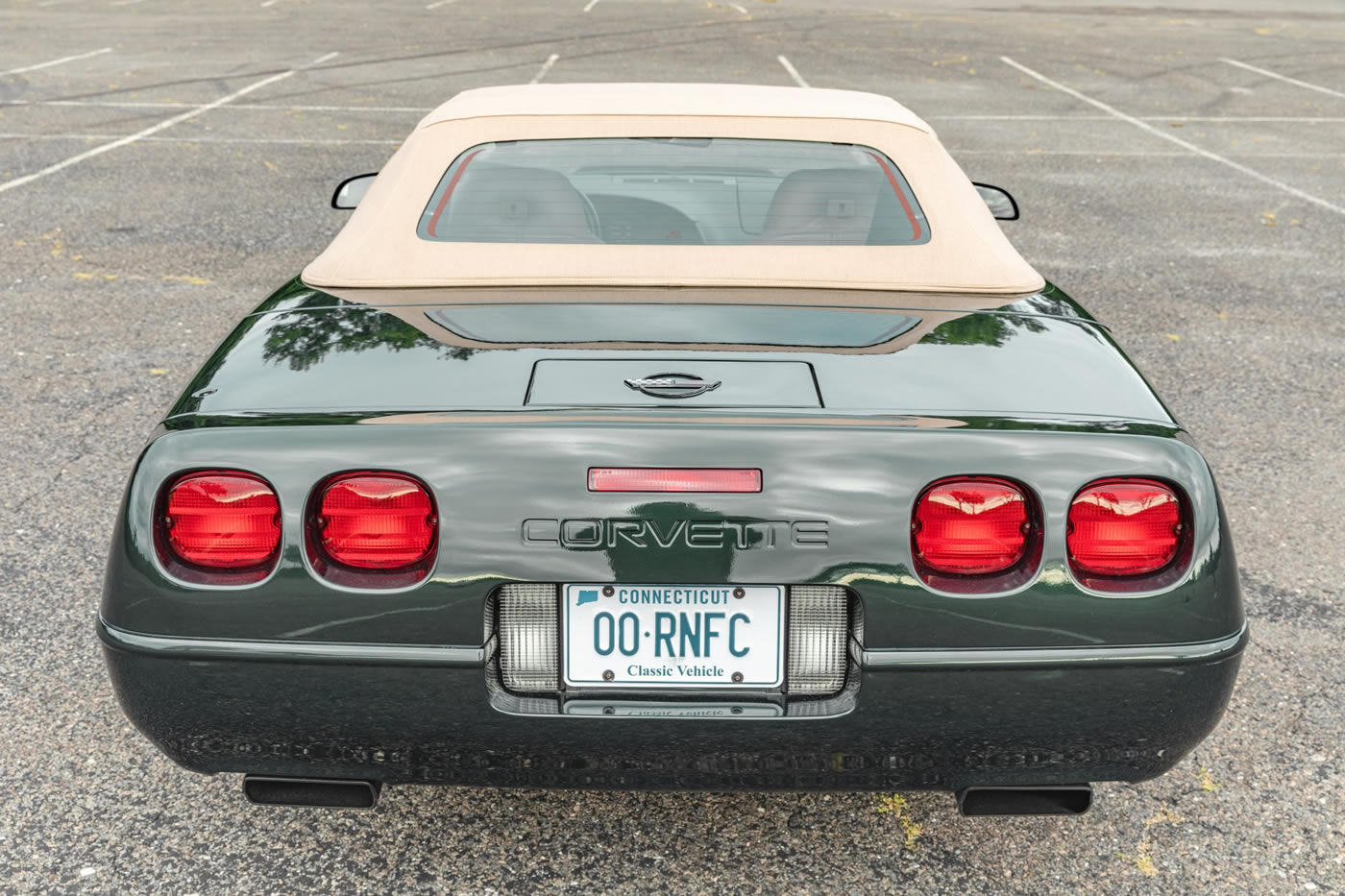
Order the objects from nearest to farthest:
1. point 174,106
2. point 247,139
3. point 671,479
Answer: point 671,479, point 247,139, point 174,106

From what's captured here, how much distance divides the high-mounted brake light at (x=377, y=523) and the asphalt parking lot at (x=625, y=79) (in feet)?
2.45

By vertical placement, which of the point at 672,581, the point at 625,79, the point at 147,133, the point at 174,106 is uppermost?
the point at 672,581

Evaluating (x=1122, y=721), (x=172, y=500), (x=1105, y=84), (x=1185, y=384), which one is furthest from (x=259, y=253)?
(x=1105, y=84)

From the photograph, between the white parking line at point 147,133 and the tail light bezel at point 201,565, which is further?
the white parking line at point 147,133

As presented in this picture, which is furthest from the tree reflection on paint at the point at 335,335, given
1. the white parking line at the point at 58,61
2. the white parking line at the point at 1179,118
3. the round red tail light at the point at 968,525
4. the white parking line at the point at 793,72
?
the white parking line at the point at 58,61

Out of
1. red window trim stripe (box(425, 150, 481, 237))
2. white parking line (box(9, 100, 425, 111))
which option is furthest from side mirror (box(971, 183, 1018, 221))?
white parking line (box(9, 100, 425, 111))

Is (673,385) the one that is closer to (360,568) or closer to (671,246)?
(360,568)

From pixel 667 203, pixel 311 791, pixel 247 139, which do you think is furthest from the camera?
pixel 247 139

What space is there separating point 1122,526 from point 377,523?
47.8 inches

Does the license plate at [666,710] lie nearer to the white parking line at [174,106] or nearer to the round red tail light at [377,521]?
the round red tail light at [377,521]

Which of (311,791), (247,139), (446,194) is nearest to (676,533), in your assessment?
(311,791)

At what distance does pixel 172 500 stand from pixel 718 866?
4.04ft

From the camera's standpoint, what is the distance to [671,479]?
2154 millimetres

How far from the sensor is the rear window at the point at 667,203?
318 centimetres
